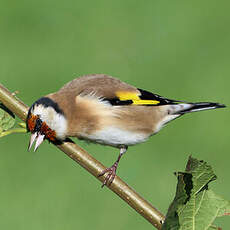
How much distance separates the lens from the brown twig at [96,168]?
2210mm

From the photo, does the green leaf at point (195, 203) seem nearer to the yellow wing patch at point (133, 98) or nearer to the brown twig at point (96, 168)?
the brown twig at point (96, 168)

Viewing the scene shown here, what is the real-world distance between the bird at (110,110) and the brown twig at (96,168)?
1.00 meters

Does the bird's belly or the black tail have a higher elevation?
the black tail

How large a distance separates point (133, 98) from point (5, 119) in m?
1.62

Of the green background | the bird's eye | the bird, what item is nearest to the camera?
the bird's eye

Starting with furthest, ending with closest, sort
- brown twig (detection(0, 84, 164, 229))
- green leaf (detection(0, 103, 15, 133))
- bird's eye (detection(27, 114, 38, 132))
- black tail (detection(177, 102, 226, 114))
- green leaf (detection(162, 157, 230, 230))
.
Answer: black tail (detection(177, 102, 226, 114)) → bird's eye (detection(27, 114, 38, 132)) → green leaf (detection(0, 103, 15, 133)) → brown twig (detection(0, 84, 164, 229)) → green leaf (detection(162, 157, 230, 230))

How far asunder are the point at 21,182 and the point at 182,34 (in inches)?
192

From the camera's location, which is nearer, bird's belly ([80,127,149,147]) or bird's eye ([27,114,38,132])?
bird's eye ([27,114,38,132])

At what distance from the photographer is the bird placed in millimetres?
3824

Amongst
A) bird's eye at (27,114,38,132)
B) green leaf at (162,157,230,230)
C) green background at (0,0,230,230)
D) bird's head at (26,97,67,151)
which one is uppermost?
green leaf at (162,157,230,230)

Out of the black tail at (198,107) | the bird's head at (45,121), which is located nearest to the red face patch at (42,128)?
the bird's head at (45,121)

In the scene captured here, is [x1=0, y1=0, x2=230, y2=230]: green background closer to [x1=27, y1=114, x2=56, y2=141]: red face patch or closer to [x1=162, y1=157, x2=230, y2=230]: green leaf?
[x1=27, y1=114, x2=56, y2=141]: red face patch

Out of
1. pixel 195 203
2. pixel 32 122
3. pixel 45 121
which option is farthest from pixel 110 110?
pixel 195 203

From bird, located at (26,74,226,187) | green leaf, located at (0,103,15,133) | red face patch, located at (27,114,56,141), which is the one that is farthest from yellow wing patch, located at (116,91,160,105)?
green leaf, located at (0,103,15,133)
